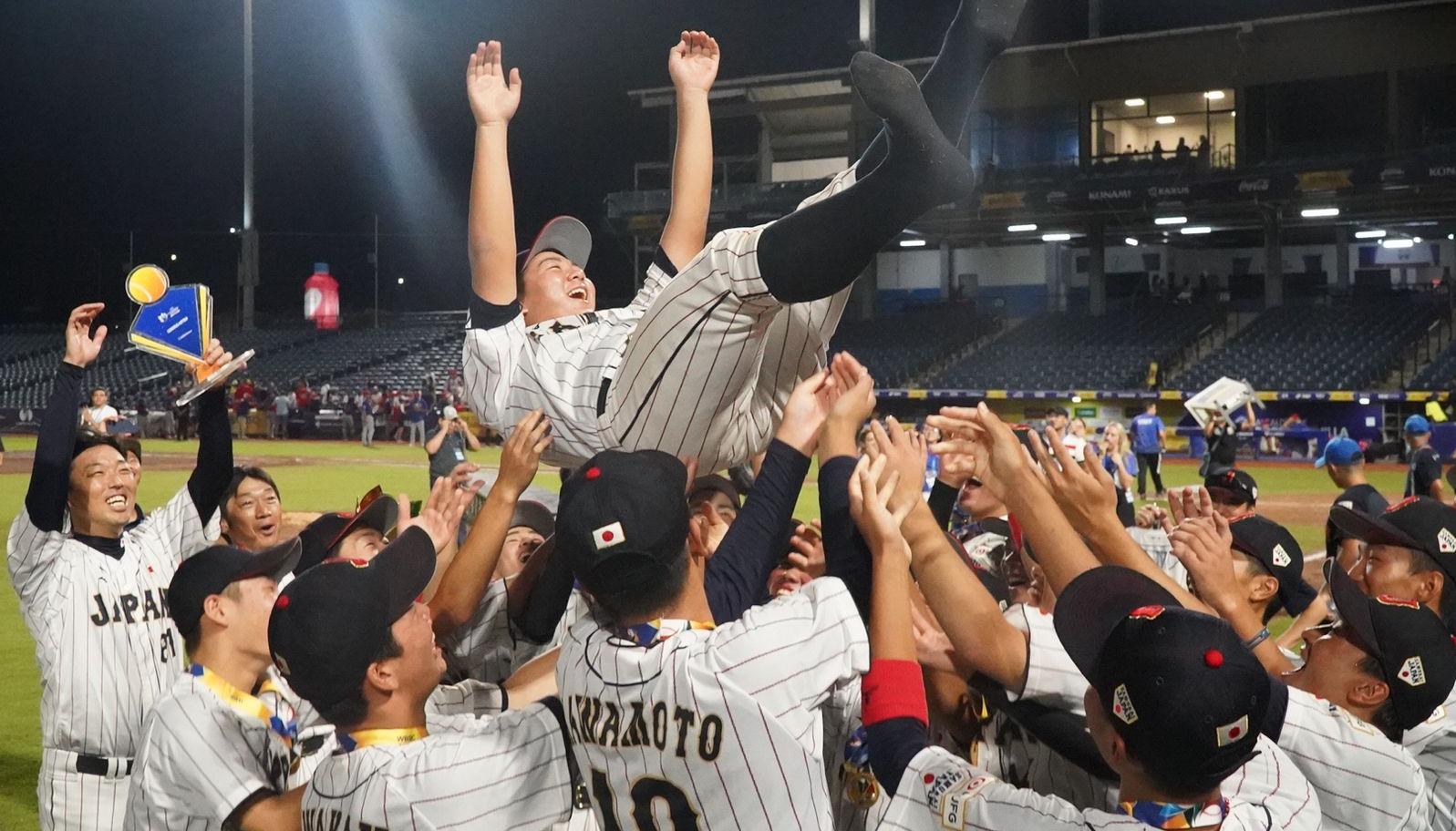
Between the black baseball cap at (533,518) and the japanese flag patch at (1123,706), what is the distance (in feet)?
7.86

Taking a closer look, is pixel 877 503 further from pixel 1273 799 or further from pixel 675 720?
pixel 1273 799

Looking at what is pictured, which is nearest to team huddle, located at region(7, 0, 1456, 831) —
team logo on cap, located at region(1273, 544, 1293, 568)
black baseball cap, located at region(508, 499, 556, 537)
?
black baseball cap, located at region(508, 499, 556, 537)

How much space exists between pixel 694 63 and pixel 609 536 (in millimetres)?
1669

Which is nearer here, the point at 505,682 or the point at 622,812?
the point at 622,812

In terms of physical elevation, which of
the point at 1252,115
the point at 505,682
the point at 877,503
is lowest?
the point at 505,682

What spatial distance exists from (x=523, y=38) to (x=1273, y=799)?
124 ft

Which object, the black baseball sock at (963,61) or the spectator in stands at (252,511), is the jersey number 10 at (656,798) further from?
the spectator in stands at (252,511)

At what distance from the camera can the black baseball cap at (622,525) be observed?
2.15 m

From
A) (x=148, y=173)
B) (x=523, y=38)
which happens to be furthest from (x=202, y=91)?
(x=523, y=38)

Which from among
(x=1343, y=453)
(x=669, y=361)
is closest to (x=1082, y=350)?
(x=1343, y=453)

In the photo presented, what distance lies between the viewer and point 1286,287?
3597 cm

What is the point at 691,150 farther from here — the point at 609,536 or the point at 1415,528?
the point at 1415,528

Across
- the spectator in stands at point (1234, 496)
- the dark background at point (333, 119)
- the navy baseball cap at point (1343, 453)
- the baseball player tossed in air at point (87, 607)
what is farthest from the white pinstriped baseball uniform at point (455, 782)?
the dark background at point (333, 119)

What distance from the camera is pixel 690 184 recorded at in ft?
11.0
